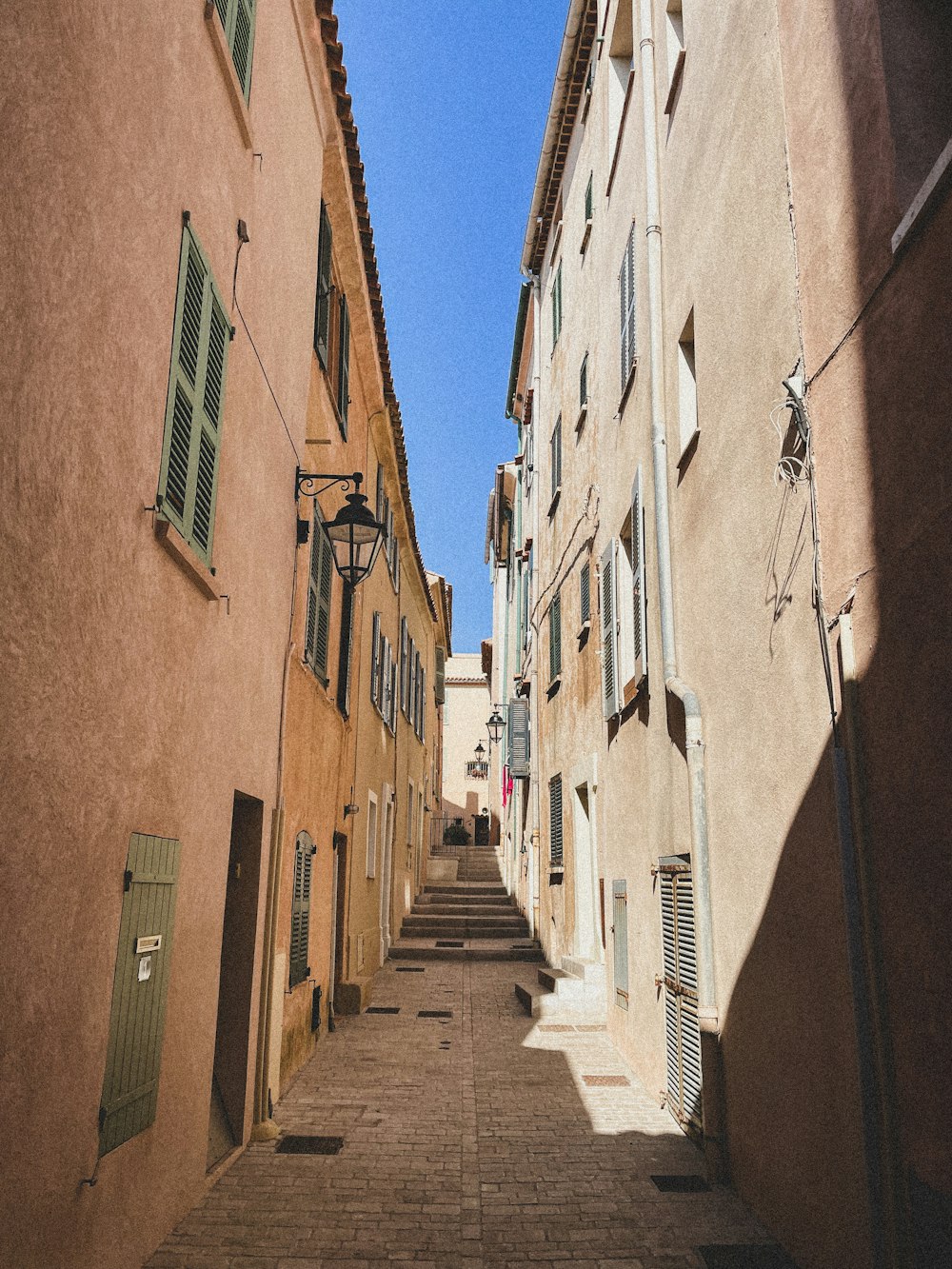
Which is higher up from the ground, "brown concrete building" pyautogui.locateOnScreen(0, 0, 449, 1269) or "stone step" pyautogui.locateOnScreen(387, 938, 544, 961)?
"brown concrete building" pyautogui.locateOnScreen(0, 0, 449, 1269)

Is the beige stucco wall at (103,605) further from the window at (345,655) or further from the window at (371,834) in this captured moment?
the window at (371,834)

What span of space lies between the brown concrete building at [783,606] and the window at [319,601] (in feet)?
9.14

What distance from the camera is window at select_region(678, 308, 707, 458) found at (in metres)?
7.15

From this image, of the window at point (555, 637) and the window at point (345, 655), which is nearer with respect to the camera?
the window at point (345, 655)

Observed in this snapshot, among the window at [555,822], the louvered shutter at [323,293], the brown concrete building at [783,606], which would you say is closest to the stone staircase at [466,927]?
the window at [555,822]

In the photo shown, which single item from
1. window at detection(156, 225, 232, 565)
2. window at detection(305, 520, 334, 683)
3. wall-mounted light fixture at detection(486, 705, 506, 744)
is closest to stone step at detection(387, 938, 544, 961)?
window at detection(305, 520, 334, 683)

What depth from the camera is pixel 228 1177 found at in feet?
17.9

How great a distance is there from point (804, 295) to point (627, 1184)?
492cm

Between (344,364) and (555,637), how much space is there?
5.52 metres

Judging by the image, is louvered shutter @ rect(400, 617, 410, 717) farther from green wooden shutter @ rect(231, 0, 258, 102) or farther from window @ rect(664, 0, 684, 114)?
green wooden shutter @ rect(231, 0, 258, 102)

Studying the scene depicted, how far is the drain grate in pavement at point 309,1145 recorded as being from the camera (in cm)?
593

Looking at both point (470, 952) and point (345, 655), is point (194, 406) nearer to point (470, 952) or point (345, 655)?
point (345, 655)

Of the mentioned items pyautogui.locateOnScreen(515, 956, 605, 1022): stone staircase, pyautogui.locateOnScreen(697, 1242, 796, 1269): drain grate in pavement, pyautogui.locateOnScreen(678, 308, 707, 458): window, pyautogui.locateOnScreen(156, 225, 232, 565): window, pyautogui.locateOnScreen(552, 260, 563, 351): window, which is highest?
pyautogui.locateOnScreen(552, 260, 563, 351): window

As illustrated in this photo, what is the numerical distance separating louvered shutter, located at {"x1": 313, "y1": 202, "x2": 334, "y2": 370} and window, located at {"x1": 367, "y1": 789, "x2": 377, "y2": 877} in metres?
6.12
